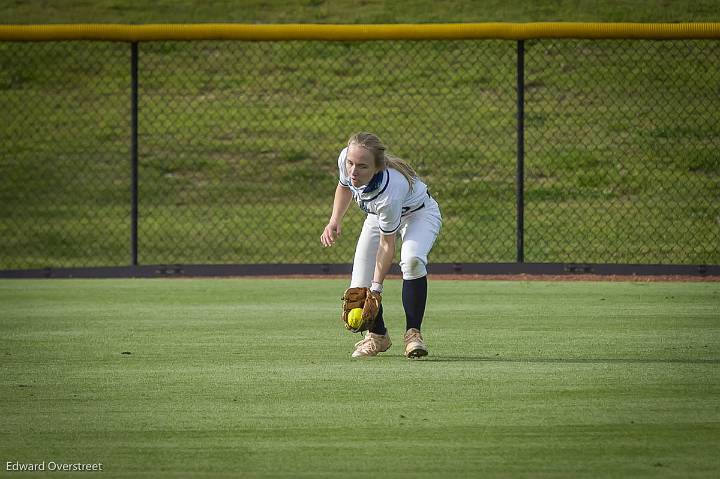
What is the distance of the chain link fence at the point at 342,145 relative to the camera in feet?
Result: 52.9

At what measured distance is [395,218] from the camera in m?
6.73

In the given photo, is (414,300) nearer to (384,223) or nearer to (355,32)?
(384,223)

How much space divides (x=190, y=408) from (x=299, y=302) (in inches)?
178

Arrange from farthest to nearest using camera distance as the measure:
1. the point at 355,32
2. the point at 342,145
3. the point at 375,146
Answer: the point at 342,145 < the point at 355,32 < the point at 375,146

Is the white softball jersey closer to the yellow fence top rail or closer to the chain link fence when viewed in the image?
the yellow fence top rail

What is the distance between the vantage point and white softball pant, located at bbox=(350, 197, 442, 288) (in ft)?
22.7

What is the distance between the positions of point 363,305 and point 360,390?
3.63 feet

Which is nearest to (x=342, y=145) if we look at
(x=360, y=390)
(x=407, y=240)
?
(x=407, y=240)

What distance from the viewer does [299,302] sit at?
9.84 metres

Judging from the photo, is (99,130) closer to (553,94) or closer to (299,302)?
(553,94)

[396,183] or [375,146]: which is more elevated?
[375,146]

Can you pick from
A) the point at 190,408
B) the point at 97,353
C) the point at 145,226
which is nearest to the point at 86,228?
the point at 145,226

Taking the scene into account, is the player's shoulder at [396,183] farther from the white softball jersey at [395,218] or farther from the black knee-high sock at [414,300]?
the black knee-high sock at [414,300]

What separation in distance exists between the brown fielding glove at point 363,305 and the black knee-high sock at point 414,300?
7.3 inches
